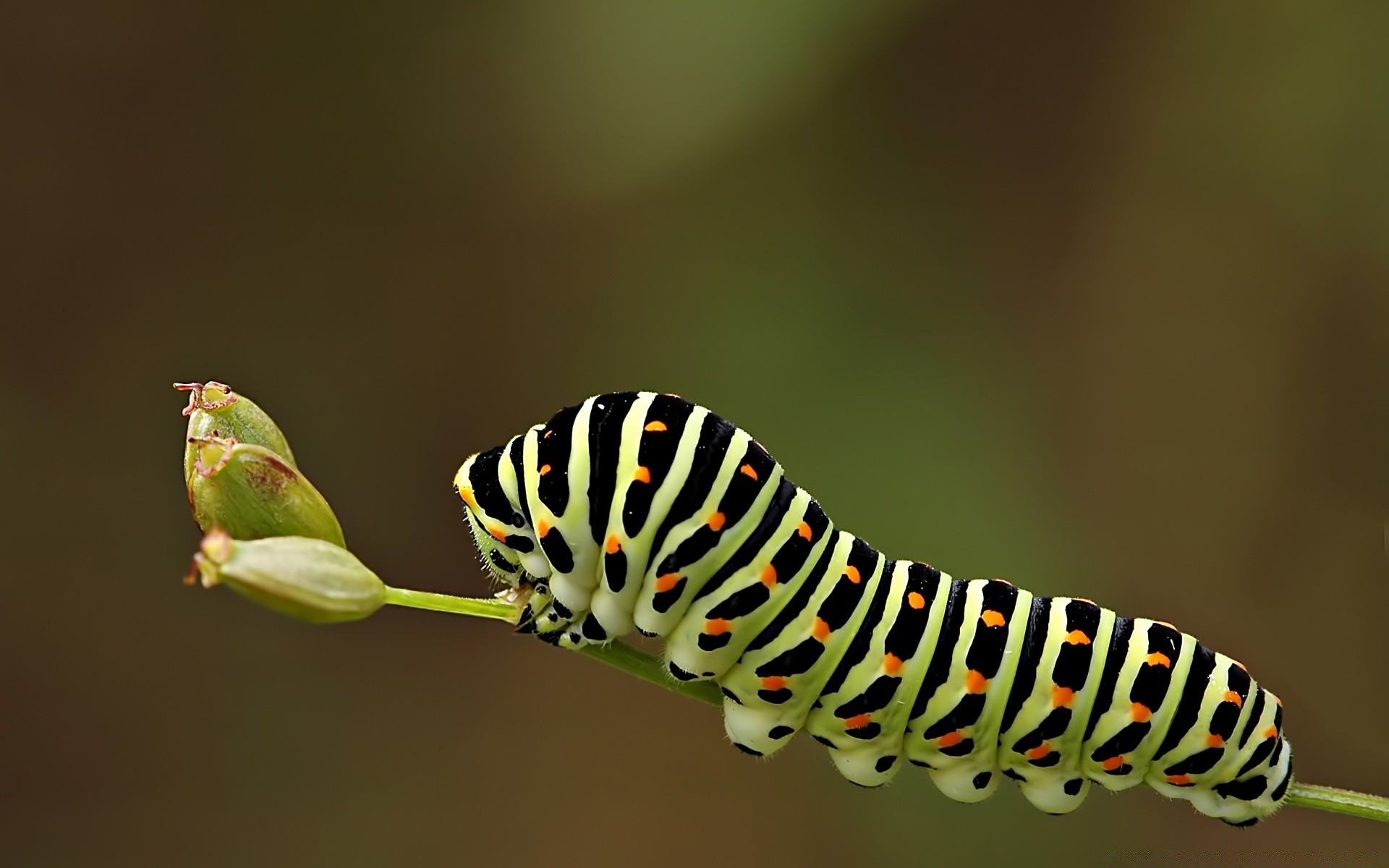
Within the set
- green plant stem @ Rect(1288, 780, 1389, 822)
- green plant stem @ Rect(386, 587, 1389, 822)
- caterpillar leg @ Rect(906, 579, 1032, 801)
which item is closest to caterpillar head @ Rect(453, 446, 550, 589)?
green plant stem @ Rect(386, 587, 1389, 822)

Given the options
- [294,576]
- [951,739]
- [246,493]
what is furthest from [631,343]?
[294,576]

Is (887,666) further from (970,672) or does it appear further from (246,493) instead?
(246,493)

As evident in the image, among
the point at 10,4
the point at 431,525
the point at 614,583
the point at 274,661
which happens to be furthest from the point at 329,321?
the point at 614,583

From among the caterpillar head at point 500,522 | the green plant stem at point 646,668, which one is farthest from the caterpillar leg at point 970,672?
the caterpillar head at point 500,522

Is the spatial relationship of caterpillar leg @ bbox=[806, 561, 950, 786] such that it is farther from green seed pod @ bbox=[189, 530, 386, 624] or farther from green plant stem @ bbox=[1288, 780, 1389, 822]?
green seed pod @ bbox=[189, 530, 386, 624]

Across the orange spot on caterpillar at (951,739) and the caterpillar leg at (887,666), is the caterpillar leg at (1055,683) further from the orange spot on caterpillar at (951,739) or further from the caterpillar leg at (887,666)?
the caterpillar leg at (887,666)

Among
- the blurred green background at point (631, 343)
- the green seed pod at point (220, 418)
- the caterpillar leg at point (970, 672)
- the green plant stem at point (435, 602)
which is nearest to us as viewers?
the green plant stem at point (435, 602)
